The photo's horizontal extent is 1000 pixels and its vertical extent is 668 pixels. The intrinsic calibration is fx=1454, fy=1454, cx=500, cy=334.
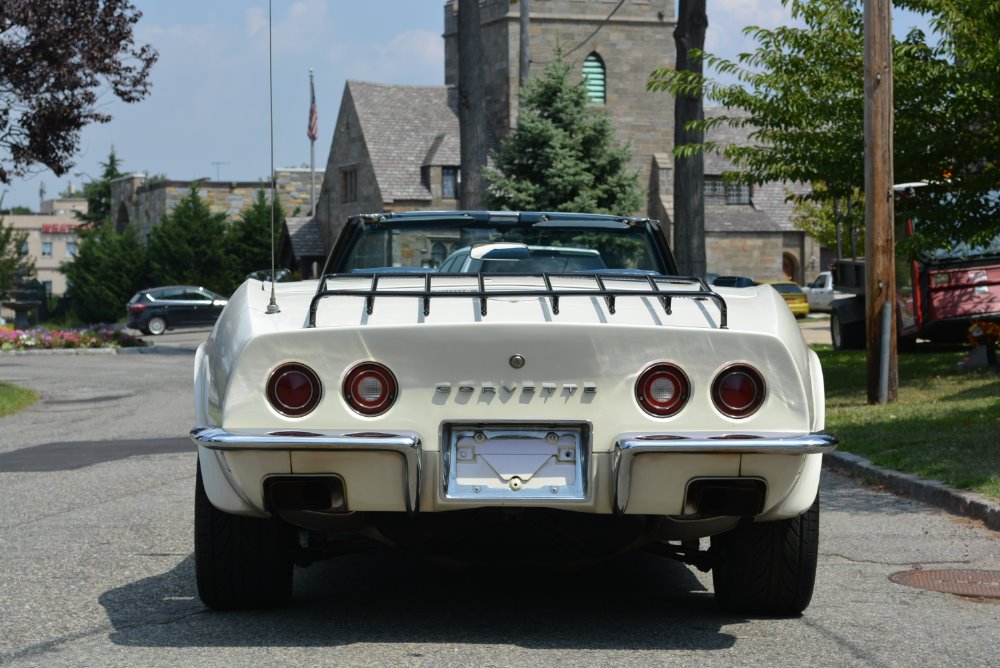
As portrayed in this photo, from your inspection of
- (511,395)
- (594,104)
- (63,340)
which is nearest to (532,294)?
(511,395)

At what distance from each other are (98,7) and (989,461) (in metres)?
14.9

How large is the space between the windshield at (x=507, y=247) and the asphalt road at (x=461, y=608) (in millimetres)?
1372

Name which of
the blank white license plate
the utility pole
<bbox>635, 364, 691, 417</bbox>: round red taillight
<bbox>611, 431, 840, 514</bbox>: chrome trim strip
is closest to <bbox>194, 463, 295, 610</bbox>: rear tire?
the blank white license plate

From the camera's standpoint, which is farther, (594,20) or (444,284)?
(594,20)

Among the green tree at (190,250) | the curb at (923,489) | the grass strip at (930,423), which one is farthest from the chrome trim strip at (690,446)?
the green tree at (190,250)

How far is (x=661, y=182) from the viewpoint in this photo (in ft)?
189

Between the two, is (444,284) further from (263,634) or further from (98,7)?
(98,7)

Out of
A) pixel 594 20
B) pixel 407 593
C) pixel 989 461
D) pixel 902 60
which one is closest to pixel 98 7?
pixel 902 60

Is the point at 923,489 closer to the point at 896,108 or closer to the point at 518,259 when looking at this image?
the point at 518,259

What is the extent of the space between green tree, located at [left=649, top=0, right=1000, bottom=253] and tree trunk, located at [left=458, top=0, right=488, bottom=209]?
427 inches

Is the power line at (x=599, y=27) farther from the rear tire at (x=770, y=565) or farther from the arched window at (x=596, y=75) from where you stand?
the rear tire at (x=770, y=565)

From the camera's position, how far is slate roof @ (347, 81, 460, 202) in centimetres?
5891

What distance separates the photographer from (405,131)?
200ft

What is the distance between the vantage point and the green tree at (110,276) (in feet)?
199
